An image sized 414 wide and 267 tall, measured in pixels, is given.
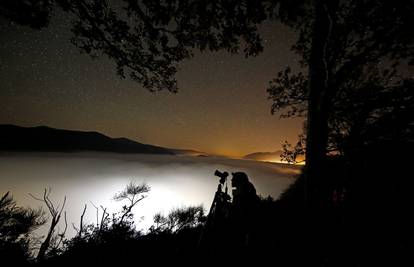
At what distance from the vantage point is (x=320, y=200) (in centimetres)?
412

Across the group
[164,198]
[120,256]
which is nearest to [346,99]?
[120,256]

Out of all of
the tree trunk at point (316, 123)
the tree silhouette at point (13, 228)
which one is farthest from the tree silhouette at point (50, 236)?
the tree trunk at point (316, 123)

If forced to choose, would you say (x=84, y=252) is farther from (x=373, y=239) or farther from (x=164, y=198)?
(x=164, y=198)

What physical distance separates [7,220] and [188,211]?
15.5 meters

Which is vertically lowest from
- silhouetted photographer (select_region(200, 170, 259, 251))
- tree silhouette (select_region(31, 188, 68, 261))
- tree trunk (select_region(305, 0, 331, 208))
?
tree silhouette (select_region(31, 188, 68, 261))

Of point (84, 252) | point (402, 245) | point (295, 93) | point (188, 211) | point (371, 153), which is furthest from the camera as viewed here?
point (188, 211)

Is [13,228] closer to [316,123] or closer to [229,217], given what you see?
[229,217]

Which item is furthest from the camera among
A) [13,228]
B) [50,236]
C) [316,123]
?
[50,236]

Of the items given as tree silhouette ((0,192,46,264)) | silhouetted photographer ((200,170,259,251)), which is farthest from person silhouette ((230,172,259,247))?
tree silhouette ((0,192,46,264))

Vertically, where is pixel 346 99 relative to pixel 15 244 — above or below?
above

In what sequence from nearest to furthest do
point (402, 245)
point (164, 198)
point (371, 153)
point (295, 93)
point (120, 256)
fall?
point (402, 245)
point (371, 153)
point (295, 93)
point (120, 256)
point (164, 198)

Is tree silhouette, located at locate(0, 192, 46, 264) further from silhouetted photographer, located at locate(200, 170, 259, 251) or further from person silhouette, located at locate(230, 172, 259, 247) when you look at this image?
person silhouette, located at locate(230, 172, 259, 247)

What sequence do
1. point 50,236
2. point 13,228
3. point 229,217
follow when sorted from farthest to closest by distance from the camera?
point 50,236 → point 13,228 → point 229,217

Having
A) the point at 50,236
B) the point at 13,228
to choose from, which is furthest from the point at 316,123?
the point at 13,228
